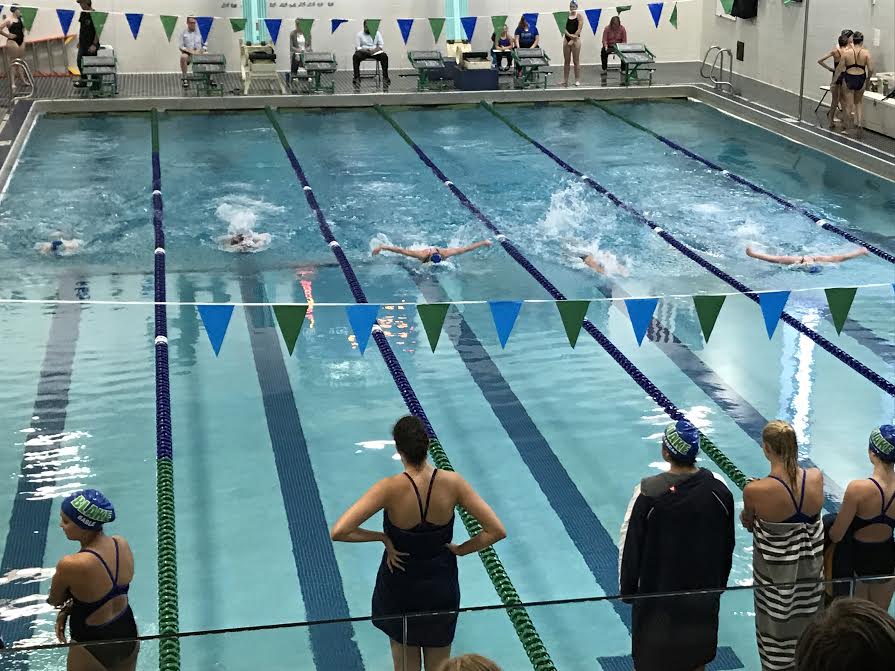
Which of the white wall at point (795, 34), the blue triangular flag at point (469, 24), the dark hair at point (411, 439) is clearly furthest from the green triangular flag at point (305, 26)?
the dark hair at point (411, 439)

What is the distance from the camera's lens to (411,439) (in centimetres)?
360

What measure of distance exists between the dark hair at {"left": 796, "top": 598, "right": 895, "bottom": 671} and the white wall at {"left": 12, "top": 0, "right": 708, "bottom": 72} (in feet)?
56.6

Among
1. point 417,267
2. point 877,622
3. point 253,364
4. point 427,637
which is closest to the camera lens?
point 877,622

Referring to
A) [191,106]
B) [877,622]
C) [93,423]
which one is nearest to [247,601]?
[93,423]

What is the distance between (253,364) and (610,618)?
16.1ft

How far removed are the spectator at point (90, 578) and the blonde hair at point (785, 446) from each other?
2.02 meters

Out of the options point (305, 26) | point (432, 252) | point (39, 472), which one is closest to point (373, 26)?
point (305, 26)

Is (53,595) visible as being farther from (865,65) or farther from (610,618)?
(865,65)

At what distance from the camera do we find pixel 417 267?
978cm

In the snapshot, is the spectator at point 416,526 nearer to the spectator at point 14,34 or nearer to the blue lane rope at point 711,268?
the blue lane rope at point 711,268

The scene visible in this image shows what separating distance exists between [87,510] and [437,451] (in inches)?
96.8

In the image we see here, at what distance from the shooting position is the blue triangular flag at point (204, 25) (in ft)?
54.1

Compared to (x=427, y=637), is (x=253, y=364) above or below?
below

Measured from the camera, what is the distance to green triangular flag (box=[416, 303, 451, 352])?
19.6 feet
